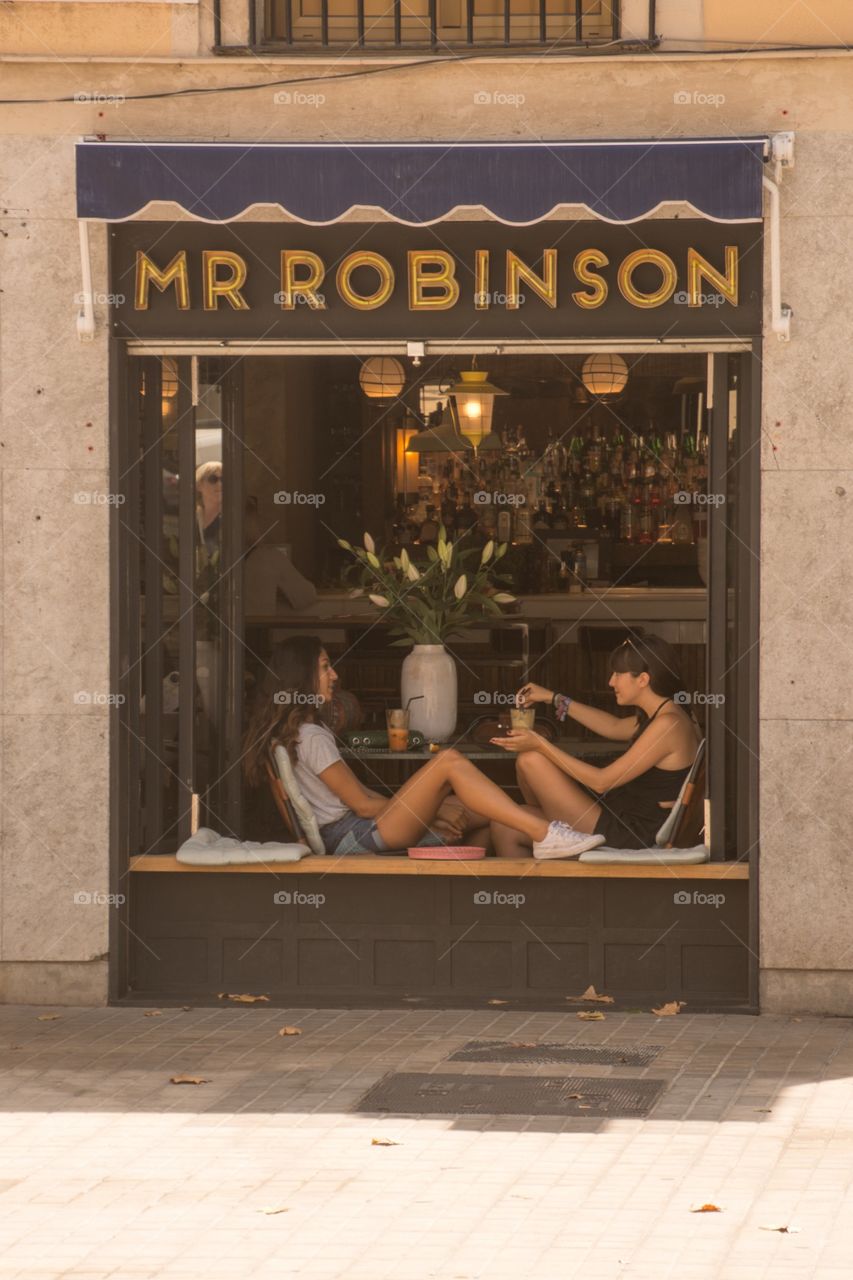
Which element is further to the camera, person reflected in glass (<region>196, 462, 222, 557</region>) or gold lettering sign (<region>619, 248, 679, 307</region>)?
person reflected in glass (<region>196, 462, 222, 557</region>)

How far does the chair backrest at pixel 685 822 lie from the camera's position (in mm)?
9180

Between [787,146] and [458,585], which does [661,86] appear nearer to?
[787,146]

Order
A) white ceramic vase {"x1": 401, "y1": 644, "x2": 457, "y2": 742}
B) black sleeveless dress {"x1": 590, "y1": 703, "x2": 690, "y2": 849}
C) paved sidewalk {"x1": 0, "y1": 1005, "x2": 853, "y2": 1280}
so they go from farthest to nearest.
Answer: white ceramic vase {"x1": 401, "y1": 644, "x2": 457, "y2": 742}
black sleeveless dress {"x1": 590, "y1": 703, "x2": 690, "y2": 849}
paved sidewalk {"x1": 0, "y1": 1005, "x2": 853, "y2": 1280}

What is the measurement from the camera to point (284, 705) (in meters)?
9.55

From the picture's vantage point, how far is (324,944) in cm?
918

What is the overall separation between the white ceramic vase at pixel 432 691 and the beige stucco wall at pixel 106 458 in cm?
173

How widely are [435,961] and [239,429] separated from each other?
281 cm

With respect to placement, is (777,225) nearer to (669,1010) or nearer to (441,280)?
(441,280)

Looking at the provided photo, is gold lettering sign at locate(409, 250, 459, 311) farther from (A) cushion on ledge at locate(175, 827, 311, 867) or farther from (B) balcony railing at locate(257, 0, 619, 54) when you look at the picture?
(A) cushion on ledge at locate(175, 827, 311, 867)

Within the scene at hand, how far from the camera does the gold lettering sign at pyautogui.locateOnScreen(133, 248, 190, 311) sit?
9023 mm

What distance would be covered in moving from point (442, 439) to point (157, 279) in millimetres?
4362

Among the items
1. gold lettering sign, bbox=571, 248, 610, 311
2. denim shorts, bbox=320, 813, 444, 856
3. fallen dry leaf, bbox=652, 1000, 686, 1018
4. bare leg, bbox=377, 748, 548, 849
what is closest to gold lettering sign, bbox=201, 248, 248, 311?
gold lettering sign, bbox=571, 248, 610, 311

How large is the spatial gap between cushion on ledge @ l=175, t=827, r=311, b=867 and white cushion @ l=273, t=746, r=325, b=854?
8cm

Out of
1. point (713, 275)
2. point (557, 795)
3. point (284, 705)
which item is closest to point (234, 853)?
point (284, 705)
